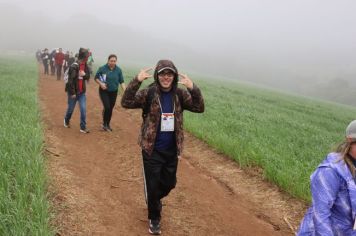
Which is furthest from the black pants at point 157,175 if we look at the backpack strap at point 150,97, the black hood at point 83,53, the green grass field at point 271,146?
the black hood at point 83,53

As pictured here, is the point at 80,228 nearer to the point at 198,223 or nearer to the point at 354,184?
the point at 198,223

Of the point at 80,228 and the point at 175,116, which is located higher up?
the point at 175,116

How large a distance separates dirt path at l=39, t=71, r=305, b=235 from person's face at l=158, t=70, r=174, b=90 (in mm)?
2045

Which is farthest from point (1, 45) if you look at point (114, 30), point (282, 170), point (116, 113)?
point (282, 170)

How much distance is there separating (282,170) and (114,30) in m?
197

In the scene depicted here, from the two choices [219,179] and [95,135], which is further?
[95,135]

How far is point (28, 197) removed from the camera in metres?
5.49

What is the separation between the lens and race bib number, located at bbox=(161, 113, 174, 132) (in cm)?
539

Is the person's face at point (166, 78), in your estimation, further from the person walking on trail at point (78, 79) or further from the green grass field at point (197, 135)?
the person walking on trail at point (78, 79)

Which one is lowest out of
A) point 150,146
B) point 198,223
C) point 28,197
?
point 198,223

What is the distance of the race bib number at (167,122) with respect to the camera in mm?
5387

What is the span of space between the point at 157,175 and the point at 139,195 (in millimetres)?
1711

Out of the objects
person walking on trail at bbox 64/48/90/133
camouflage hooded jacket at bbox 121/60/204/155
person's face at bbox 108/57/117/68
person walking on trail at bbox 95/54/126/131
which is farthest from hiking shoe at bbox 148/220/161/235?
person walking on trail at bbox 64/48/90/133

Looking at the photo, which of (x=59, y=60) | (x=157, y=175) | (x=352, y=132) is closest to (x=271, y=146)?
(x=157, y=175)
